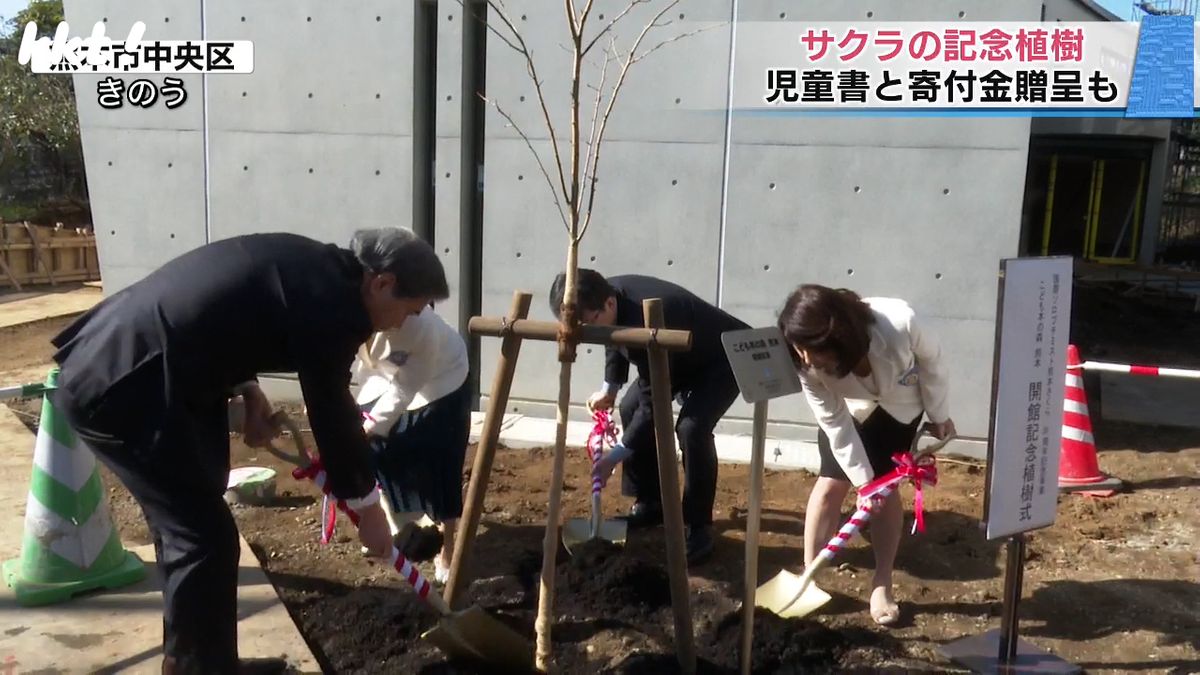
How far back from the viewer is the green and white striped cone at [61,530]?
140 inches

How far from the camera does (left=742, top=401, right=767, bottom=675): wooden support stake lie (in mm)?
2779

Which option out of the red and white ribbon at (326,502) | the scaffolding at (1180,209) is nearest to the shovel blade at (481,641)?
the red and white ribbon at (326,502)

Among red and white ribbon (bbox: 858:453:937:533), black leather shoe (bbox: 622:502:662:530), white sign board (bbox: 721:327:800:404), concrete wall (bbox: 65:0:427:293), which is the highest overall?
concrete wall (bbox: 65:0:427:293)

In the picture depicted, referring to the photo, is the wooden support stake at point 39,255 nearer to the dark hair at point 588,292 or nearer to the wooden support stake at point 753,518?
the dark hair at point 588,292

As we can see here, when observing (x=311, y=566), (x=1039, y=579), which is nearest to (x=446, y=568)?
(x=311, y=566)

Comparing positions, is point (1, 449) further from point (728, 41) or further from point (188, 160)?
point (728, 41)

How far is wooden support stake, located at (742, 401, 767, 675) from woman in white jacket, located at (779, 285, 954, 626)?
1.47ft

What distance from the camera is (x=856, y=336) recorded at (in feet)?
10.4

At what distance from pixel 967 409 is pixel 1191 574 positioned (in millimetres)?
1771

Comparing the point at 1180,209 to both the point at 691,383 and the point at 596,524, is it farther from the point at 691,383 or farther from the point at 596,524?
the point at 596,524
